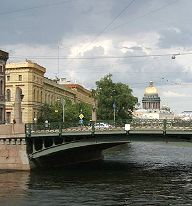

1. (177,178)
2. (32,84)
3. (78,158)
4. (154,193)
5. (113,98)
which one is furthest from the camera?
(113,98)

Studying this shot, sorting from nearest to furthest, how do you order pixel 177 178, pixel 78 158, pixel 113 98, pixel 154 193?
pixel 154 193 < pixel 177 178 < pixel 78 158 < pixel 113 98

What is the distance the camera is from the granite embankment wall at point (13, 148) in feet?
170

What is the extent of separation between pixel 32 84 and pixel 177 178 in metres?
67.1

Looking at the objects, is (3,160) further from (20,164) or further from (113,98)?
(113,98)

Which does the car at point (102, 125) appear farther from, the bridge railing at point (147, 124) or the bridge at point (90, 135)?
the bridge railing at point (147, 124)

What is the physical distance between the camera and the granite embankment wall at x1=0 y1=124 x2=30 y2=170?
5188cm

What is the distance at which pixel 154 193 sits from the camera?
36938mm

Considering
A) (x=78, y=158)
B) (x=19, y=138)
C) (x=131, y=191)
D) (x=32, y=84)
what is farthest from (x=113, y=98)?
(x=131, y=191)

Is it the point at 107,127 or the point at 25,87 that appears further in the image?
the point at 25,87

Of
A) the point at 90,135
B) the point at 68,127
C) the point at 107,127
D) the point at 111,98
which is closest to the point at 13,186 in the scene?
the point at 90,135

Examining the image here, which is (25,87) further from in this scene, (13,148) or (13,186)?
(13,186)

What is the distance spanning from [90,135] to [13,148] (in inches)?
345

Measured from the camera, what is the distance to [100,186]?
4050cm

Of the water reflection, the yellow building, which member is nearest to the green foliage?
the yellow building
